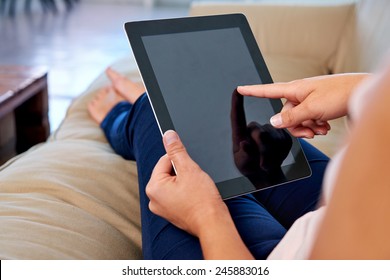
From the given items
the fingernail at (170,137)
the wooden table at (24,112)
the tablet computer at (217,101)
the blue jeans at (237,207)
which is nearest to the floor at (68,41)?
the wooden table at (24,112)

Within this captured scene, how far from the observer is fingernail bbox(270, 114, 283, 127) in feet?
2.76

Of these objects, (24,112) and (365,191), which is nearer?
(365,191)

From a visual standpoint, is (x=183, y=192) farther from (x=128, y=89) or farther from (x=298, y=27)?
(x=298, y=27)

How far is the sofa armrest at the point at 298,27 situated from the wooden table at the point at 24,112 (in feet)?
2.16

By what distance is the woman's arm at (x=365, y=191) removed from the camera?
1.16 ft

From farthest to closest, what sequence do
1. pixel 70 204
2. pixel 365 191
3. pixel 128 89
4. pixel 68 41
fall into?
pixel 68 41 → pixel 128 89 → pixel 70 204 → pixel 365 191

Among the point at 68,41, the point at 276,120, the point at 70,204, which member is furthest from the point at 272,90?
the point at 68,41

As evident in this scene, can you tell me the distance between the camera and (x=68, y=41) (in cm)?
425

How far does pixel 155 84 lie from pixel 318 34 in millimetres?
1366

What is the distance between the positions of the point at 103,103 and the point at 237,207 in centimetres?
78

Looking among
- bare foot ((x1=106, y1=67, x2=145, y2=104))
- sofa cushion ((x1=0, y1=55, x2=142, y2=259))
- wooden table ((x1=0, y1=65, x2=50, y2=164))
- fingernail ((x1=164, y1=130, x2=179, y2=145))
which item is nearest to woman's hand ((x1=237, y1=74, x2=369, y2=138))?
fingernail ((x1=164, y1=130, x2=179, y2=145))

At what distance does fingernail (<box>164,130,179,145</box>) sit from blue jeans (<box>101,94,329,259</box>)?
11 cm
